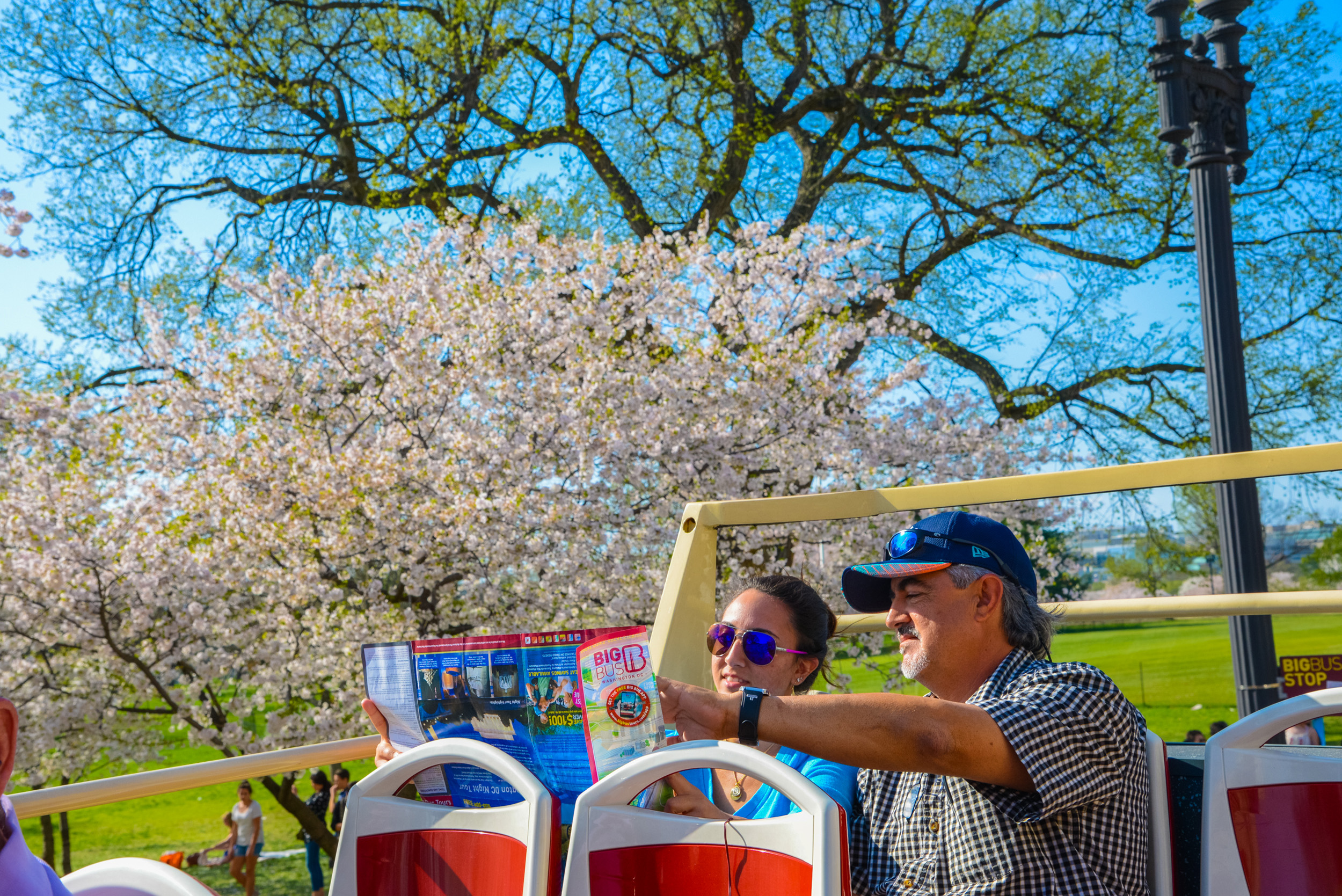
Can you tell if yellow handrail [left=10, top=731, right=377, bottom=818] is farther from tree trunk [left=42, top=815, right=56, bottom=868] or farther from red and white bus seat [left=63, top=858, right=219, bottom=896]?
tree trunk [left=42, top=815, right=56, bottom=868]

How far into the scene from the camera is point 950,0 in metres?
13.7

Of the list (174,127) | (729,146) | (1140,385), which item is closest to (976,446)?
(1140,385)

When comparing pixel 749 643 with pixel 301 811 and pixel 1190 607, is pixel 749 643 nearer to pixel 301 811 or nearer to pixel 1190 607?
pixel 1190 607

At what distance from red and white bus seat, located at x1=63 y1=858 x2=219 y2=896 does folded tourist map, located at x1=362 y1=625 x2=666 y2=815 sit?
0.53 meters

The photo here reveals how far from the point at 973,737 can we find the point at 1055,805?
0.58ft

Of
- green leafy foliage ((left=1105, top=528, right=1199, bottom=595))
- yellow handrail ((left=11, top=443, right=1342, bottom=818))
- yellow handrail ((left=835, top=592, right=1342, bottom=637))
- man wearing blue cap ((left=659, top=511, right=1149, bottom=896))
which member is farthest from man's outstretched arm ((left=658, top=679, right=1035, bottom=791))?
green leafy foliage ((left=1105, top=528, right=1199, bottom=595))

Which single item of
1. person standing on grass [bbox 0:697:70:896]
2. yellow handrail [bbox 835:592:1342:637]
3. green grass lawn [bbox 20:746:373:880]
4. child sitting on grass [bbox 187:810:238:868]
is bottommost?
green grass lawn [bbox 20:746:373:880]

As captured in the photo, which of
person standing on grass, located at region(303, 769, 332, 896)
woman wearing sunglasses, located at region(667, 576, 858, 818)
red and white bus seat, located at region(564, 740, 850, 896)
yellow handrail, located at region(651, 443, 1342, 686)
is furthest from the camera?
person standing on grass, located at region(303, 769, 332, 896)

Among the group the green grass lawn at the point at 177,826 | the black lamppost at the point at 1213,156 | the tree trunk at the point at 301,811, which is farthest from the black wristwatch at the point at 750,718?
the green grass lawn at the point at 177,826

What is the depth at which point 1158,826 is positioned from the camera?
67.2 inches

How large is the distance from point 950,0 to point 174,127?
1029cm

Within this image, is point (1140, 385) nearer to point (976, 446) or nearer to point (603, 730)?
point (976, 446)

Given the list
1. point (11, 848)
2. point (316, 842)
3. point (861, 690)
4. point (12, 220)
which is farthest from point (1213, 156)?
point (12, 220)

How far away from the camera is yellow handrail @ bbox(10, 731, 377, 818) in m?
2.04
